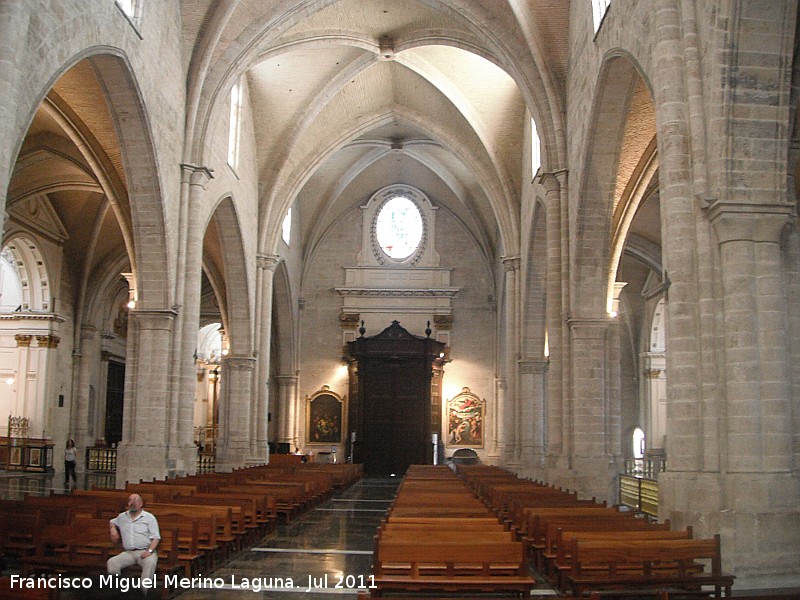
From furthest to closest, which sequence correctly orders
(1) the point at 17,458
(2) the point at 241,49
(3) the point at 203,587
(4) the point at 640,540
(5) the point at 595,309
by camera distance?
(1) the point at 17,458, (2) the point at 241,49, (5) the point at 595,309, (3) the point at 203,587, (4) the point at 640,540

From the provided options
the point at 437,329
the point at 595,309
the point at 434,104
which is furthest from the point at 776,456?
the point at 437,329

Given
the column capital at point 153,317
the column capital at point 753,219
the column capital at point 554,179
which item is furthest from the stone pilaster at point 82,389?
the column capital at point 753,219

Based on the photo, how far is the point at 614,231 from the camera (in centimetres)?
2055

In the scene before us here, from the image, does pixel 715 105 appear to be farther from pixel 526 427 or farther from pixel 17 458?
pixel 17 458

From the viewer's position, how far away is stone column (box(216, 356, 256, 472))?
26328 mm

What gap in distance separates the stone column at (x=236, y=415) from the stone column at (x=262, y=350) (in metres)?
0.50

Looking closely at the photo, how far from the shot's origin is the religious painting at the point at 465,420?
3641 centimetres

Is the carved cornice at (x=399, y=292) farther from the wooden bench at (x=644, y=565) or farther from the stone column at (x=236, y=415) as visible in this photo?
the wooden bench at (x=644, y=565)

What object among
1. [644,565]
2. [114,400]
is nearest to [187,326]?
[644,565]

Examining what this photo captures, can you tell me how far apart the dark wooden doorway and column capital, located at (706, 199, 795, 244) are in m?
25.5

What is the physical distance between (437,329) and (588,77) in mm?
21151

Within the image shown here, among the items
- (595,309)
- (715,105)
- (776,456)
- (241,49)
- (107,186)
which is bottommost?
(776,456)

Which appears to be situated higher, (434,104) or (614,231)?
(434,104)

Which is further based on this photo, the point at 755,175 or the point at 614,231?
the point at 614,231
